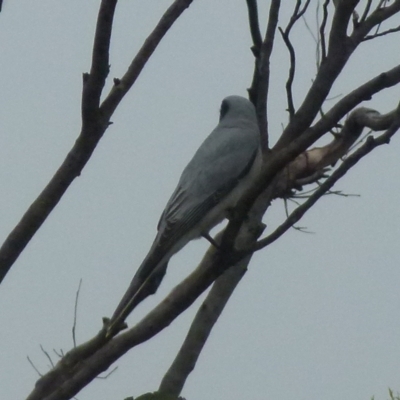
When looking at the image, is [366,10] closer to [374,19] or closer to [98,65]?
[374,19]

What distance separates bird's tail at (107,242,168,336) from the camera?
371cm

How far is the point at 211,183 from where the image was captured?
5422 mm

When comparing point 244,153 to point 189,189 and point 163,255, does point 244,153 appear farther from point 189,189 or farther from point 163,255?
point 163,255

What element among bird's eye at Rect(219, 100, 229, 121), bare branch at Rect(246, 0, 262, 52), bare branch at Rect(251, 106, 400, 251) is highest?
bird's eye at Rect(219, 100, 229, 121)

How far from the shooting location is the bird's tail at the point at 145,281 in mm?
3707

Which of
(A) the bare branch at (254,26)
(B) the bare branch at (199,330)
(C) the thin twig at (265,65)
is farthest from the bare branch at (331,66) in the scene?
(B) the bare branch at (199,330)

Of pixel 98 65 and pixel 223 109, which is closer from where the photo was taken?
pixel 98 65

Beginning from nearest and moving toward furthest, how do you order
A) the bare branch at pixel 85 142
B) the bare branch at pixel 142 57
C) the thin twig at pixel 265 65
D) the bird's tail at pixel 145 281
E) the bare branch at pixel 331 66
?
the bare branch at pixel 85 142, the bare branch at pixel 142 57, the bare branch at pixel 331 66, the bird's tail at pixel 145 281, the thin twig at pixel 265 65

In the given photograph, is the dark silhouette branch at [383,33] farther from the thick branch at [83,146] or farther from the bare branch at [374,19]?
the thick branch at [83,146]

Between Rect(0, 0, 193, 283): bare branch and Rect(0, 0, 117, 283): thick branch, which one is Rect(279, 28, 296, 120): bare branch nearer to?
Rect(0, 0, 193, 283): bare branch

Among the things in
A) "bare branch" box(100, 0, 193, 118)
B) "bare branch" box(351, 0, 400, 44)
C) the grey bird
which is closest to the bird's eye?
the grey bird

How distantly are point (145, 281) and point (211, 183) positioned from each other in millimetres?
1356

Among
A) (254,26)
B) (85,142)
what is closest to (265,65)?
(254,26)

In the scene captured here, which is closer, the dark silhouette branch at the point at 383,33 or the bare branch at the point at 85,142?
the bare branch at the point at 85,142
